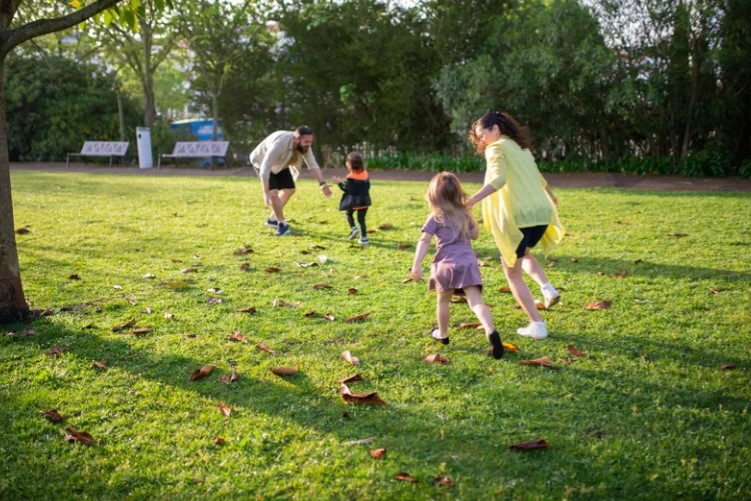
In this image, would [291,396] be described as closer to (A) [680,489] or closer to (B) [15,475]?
(B) [15,475]

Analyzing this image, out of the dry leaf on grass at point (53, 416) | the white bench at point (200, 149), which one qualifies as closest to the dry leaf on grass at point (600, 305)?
the dry leaf on grass at point (53, 416)

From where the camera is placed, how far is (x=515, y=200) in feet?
14.9

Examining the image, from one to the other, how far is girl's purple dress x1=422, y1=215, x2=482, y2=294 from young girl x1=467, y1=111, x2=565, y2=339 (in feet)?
1.19

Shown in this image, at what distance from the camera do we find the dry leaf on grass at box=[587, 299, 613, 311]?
17.0ft

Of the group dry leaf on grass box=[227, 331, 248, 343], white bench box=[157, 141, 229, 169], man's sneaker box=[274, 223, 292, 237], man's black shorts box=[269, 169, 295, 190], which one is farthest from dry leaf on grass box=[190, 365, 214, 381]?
white bench box=[157, 141, 229, 169]

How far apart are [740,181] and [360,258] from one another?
11.0m

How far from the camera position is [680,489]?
271 centimetres

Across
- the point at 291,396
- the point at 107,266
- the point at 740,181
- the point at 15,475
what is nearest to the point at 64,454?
the point at 15,475

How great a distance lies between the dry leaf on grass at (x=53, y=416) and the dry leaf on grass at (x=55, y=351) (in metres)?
0.95

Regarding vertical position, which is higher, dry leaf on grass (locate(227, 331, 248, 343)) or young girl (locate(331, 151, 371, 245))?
young girl (locate(331, 151, 371, 245))

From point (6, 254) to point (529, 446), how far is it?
4.23 meters

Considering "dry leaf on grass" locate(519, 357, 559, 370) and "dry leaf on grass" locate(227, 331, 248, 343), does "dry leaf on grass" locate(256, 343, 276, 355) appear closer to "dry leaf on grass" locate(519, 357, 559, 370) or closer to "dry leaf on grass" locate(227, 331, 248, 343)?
"dry leaf on grass" locate(227, 331, 248, 343)

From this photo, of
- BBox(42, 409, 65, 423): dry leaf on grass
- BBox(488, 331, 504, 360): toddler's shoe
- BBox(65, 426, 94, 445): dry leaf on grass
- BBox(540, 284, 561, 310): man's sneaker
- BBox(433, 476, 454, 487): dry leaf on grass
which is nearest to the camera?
BBox(433, 476, 454, 487): dry leaf on grass

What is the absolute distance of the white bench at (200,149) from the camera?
22.3m
